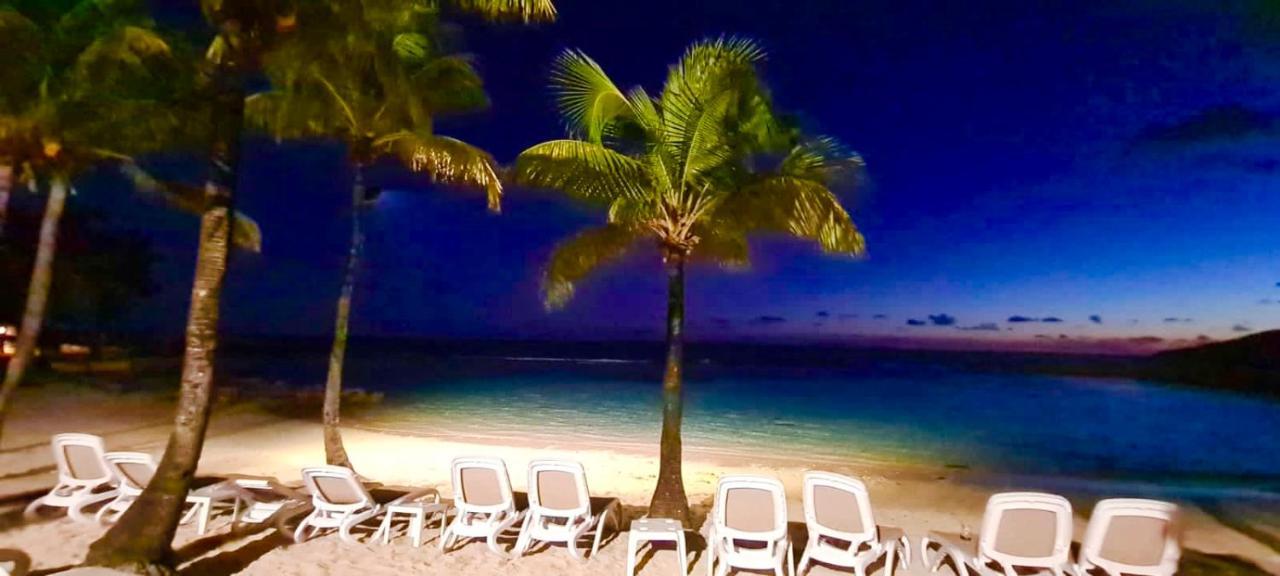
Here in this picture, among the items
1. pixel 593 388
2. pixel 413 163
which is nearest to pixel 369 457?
pixel 413 163

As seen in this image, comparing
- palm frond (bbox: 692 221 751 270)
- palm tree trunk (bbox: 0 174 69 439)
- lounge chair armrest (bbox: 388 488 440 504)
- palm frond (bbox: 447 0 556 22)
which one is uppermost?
palm frond (bbox: 447 0 556 22)

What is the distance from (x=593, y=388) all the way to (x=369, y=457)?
26.8 m

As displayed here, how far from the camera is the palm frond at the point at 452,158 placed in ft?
30.4

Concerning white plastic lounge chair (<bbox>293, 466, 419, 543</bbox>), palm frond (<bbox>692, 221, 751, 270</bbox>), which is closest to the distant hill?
palm frond (<bbox>692, 221, 751, 270</bbox>)

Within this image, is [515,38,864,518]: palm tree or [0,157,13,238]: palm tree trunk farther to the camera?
[0,157,13,238]: palm tree trunk

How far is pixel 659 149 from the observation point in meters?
7.28

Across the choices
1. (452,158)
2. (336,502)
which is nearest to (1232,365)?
(452,158)

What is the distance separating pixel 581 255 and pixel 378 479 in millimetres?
5537

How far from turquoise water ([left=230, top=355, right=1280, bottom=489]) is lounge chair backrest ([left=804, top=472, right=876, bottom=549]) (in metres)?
11.5

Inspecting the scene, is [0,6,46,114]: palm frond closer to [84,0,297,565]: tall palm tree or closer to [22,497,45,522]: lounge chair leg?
[84,0,297,565]: tall palm tree

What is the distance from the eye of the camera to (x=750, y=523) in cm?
605

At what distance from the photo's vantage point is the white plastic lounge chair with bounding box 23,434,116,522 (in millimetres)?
7121

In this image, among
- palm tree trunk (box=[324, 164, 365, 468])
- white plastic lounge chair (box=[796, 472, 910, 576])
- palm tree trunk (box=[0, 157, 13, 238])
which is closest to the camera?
white plastic lounge chair (box=[796, 472, 910, 576])

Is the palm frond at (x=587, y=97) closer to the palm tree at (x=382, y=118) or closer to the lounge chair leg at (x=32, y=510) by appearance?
the palm tree at (x=382, y=118)
